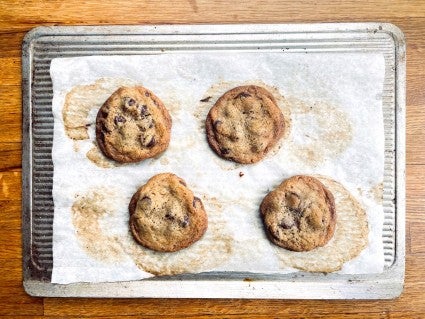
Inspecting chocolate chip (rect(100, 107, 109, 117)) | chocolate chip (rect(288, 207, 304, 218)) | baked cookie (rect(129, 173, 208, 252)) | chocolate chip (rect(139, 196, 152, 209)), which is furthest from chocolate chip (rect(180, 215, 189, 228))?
chocolate chip (rect(100, 107, 109, 117))

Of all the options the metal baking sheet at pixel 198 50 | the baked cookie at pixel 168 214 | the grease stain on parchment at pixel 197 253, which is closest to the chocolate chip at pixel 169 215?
the baked cookie at pixel 168 214

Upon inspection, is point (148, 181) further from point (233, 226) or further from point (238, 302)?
point (238, 302)

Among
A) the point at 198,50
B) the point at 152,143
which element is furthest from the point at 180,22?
the point at 152,143

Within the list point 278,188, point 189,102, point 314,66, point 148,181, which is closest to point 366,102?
point 314,66

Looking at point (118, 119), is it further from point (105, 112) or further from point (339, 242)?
point (339, 242)

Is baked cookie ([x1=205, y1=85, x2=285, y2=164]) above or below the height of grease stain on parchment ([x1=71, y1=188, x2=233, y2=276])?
above

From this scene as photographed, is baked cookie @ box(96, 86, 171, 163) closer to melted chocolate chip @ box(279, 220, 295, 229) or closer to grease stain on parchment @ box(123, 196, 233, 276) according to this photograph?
grease stain on parchment @ box(123, 196, 233, 276)

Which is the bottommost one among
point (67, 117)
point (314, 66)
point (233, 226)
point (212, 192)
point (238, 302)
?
point (238, 302)
